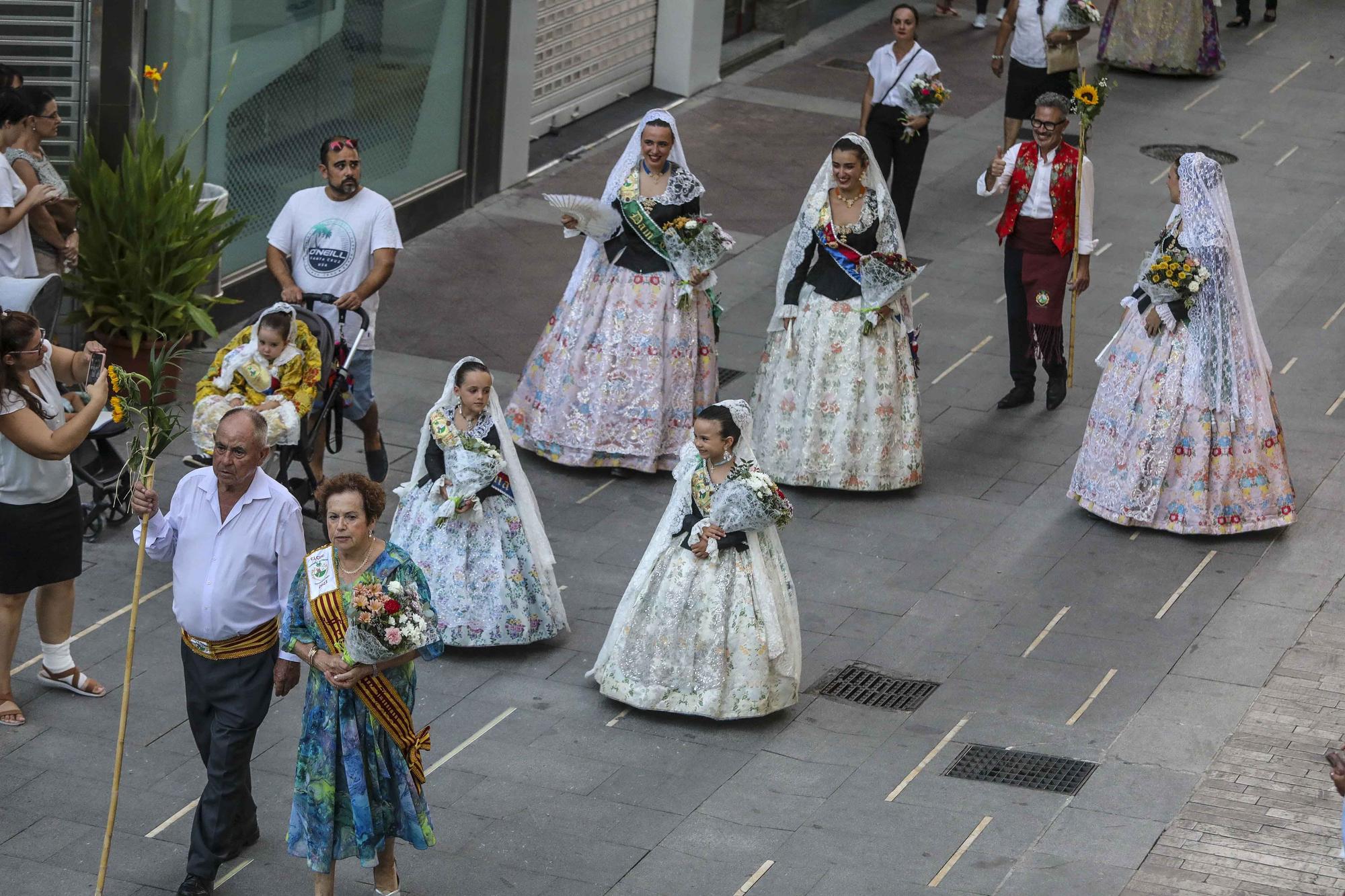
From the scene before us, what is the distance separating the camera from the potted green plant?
11547mm

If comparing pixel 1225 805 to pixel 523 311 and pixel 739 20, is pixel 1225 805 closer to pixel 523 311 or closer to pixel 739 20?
pixel 523 311

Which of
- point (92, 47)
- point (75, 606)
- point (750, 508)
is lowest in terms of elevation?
point (75, 606)

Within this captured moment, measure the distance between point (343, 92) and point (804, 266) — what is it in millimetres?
4738

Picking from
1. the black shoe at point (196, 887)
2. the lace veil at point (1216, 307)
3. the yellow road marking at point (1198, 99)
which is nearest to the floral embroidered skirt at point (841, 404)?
the lace veil at point (1216, 307)

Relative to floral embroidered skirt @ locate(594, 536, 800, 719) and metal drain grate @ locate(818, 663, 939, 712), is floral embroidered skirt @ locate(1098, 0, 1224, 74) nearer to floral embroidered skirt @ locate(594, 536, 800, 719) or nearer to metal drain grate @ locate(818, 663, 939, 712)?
metal drain grate @ locate(818, 663, 939, 712)

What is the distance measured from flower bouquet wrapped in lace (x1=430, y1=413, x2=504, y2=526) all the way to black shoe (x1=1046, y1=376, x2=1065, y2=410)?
486 cm

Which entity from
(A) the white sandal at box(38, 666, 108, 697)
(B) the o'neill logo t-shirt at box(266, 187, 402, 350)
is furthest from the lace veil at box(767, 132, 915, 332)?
(A) the white sandal at box(38, 666, 108, 697)

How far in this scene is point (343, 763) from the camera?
22.8ft

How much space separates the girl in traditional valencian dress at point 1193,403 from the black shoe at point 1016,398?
1.71 metres

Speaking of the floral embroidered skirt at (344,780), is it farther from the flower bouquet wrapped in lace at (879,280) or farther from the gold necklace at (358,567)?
the flower bouquet wrapped in lace at (879,280)

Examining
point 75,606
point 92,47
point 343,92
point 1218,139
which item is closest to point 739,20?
point 1218,139

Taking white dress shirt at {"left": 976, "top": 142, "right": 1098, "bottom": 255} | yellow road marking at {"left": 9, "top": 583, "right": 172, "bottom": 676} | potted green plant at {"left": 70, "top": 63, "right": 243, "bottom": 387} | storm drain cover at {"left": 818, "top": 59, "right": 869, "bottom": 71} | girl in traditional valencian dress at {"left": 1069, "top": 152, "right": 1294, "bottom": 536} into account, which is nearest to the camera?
yellow road marking at {"left": 9, "top": 583, "right": 172, "bottom": 676}

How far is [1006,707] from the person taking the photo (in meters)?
8.99

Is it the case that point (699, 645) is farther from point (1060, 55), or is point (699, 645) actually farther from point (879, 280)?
point (1060, 55)
